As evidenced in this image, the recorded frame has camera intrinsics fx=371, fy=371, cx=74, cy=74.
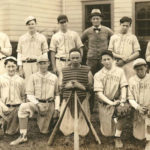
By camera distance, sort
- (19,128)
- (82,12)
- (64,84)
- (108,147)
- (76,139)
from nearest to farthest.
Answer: (76,139) → (108,147) → (64,84) → (19,128) → (82,12)

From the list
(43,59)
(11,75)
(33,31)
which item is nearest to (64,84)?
(43,59)

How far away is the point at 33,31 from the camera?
23.7 ft

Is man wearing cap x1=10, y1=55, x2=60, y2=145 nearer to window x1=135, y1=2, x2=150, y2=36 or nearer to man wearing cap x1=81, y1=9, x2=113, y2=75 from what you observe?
man wearing cap x1=81, y1=9, x2=113, y2=75

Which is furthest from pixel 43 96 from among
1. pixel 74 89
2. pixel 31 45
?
pixel 31 45

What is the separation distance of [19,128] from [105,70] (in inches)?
72.3

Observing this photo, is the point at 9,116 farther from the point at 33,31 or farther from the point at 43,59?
the point at 33,31

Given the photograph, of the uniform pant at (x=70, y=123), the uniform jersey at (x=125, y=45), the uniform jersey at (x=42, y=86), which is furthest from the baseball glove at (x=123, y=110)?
the uniform jersey at (x=125, y=45)

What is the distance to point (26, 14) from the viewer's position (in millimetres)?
11562

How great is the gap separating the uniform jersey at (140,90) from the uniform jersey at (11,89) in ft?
6.33

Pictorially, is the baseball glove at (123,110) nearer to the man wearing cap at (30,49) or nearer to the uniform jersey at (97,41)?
the uniform jersey at (97,41)

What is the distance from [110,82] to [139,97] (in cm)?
56

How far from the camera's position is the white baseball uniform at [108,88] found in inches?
233

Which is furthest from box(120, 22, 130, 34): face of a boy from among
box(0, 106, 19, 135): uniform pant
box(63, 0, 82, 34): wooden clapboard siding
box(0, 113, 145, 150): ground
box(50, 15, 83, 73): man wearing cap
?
box(63, 0, 82, 34): wooden clapboard siding

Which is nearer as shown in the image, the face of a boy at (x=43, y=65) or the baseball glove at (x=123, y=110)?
the baseball glove at (x=123, y=110)
